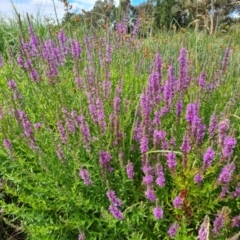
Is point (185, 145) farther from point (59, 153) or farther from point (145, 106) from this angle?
point (59, 153)

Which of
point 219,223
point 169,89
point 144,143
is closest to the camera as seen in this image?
point 219,223

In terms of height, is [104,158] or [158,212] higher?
[104,158]

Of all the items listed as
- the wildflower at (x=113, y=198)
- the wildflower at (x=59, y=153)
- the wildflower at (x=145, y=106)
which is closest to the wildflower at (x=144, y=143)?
the wildflower at (x=145, y=106)

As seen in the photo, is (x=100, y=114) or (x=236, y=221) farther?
(x=100, y=114)

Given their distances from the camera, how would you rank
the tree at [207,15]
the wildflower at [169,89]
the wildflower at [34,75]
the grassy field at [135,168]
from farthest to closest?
the tree at [207,15], the wildflower at [34,75], the wildflower at [169,89], the grassy field at [135,168]

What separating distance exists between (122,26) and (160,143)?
2465 millimetres

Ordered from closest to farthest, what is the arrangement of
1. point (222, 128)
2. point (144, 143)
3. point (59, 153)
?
1. point (222, 128)
2. point (144, 143)
3. point (59, 153)

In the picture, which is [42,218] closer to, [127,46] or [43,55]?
[43,55]

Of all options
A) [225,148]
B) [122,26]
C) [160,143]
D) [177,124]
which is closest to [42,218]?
[160,143]

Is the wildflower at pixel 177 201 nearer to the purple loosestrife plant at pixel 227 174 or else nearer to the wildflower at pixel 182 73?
the purple loosestrife plant at pixel 227 174

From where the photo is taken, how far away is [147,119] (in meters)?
2.30

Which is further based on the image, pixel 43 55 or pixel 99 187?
pixel 43 55

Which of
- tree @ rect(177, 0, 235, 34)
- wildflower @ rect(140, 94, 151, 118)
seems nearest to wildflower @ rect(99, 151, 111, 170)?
wildflower @ rect(140, 94, 151, 118)

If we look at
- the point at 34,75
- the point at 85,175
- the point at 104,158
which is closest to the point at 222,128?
the point at 104,158
